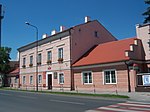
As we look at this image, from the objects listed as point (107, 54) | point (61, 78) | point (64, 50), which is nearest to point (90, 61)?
point (107, 54)

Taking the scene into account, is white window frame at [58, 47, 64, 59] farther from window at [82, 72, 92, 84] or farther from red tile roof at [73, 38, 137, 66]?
window at [82, 72, 92, 84]

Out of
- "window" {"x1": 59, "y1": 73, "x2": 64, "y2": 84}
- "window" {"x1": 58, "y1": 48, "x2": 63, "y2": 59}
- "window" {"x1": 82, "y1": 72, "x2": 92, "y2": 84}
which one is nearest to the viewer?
"window" {"x1": 82, "y1": 72, "x2": 92, "y2": 84}

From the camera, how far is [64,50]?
33938 millimetres

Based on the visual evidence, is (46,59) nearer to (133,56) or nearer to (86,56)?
(86,56)

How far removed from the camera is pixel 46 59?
125ft

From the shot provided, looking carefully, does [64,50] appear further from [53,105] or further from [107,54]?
[53,105]

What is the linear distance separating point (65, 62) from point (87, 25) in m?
6.76

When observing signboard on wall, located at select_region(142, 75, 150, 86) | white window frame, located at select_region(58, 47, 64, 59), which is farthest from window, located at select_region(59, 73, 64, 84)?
signboard on wall, located at select_region(142, 75, 150, 86)

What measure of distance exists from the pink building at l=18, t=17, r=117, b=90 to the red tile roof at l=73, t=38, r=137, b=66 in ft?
5.41

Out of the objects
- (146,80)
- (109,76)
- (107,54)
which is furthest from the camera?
(107,54)

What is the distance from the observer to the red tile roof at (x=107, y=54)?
27.3 m

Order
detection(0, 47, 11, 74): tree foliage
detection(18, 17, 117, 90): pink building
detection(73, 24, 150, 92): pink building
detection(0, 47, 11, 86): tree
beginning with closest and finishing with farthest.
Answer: detection(73, 24, 150, 92): pink building, detection(18, 17, 117, 90): pink building, detection(0, 47, 11, 74): tree foliage, detection(0, 47, 11, 86): tree

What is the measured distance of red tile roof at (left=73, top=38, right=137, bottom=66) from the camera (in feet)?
89.6

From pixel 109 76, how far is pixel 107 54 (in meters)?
3.42
